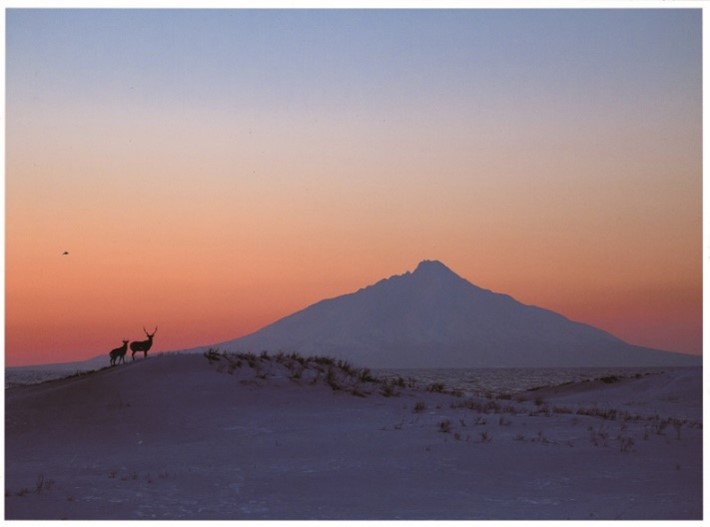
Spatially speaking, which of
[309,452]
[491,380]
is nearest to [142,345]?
[309,452]

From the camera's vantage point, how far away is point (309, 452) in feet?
56.0

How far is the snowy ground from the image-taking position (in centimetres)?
1286

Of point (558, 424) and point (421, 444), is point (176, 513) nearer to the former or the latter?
point (421, 444)

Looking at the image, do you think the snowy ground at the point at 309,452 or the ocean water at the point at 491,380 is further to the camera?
the ocean water at the point at 491,380

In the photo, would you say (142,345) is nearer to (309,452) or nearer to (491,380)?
(309,452)

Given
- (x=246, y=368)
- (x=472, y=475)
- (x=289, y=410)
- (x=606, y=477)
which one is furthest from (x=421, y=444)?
(x=246, y=368)

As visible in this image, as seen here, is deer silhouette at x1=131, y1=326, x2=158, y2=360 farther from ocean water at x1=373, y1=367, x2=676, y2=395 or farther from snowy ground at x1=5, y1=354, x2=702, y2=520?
ocean water at x1=373, y1=367, x2=676, y2=395

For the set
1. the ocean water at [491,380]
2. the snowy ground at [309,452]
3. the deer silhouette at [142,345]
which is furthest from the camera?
the ocean water at [491,380]

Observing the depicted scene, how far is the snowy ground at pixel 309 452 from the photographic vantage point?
12859 millimetres

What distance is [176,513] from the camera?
12.4 meters

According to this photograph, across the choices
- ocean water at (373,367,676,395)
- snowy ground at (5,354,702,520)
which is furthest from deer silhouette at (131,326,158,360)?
ocean water at (373,367,676,395)

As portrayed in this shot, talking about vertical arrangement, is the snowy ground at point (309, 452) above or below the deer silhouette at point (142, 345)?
below

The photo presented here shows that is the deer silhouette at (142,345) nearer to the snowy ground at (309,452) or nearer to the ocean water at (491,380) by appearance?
the snowy ground at (309,452)

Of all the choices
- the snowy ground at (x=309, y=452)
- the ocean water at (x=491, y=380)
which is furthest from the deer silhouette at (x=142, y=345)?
the ocean water at (x=491, y=380)
